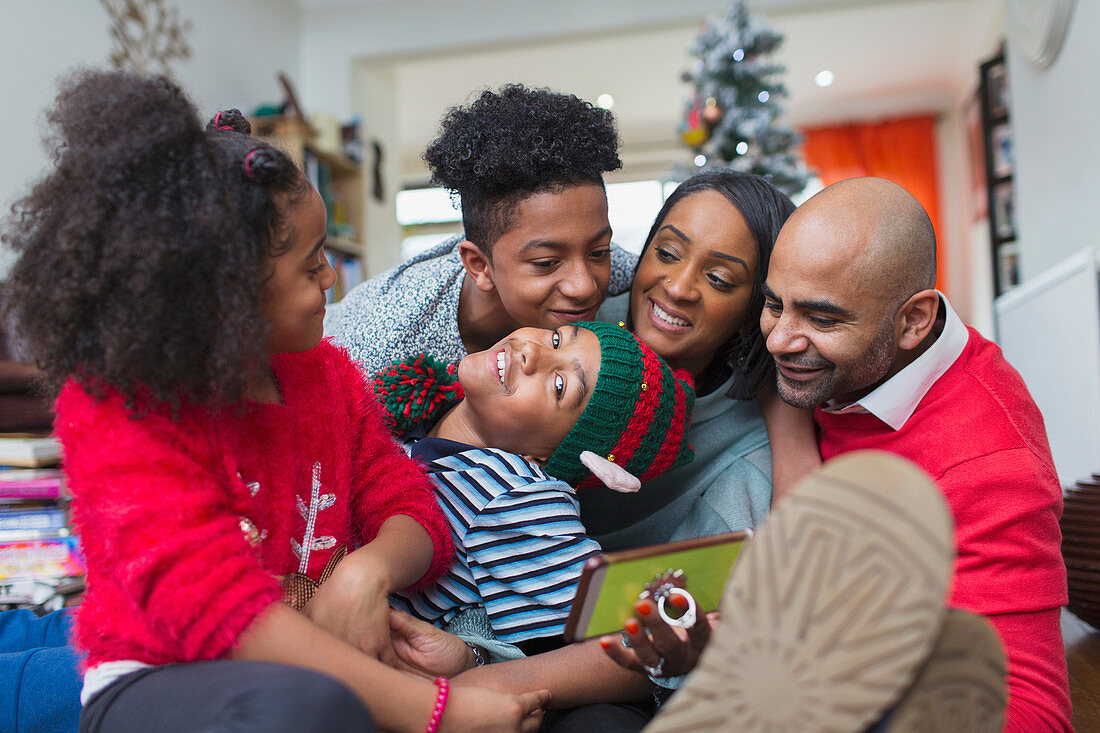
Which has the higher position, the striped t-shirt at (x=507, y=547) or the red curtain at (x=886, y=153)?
the red curtain at (x=886, y=153)

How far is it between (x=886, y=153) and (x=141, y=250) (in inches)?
312

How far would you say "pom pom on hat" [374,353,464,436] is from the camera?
1.45 metres

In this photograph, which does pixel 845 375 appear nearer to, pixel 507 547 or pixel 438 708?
pixel 507 547

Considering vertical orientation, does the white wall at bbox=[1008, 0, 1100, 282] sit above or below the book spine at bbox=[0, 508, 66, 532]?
above

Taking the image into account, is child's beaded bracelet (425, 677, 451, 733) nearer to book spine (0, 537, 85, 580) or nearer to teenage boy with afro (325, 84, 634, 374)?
teenage boy with afro (325, 84, 634, 374)

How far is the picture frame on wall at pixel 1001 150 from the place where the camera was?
5297 mm

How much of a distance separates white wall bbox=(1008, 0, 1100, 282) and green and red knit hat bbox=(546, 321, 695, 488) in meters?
2.16

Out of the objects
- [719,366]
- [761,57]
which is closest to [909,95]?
[761,57]

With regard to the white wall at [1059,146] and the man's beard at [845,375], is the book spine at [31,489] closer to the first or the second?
the man's beard at [845,375]

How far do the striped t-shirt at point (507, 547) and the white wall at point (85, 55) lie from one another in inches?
58.7

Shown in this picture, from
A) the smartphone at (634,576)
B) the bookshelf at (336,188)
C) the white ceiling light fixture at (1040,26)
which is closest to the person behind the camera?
the smartphone at (634,576)

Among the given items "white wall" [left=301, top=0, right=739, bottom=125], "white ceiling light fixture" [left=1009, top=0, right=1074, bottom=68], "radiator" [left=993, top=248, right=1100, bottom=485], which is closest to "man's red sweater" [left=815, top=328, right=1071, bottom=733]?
"radiator" [left=993, top=248, right=1100, bottom=485]

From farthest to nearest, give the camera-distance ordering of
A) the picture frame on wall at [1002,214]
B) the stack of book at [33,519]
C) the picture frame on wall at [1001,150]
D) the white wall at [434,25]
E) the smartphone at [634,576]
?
1. the picture frame on wall at [1002,214]
2. the picture frame on wall at [1001,150]
3. the white wall at [434,25]
4. the stack of book at [33,519]
5. the smartphone at [634,576]

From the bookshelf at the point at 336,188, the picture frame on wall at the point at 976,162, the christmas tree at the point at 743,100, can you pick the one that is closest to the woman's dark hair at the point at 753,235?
the christmas tree at the point at 743,100
